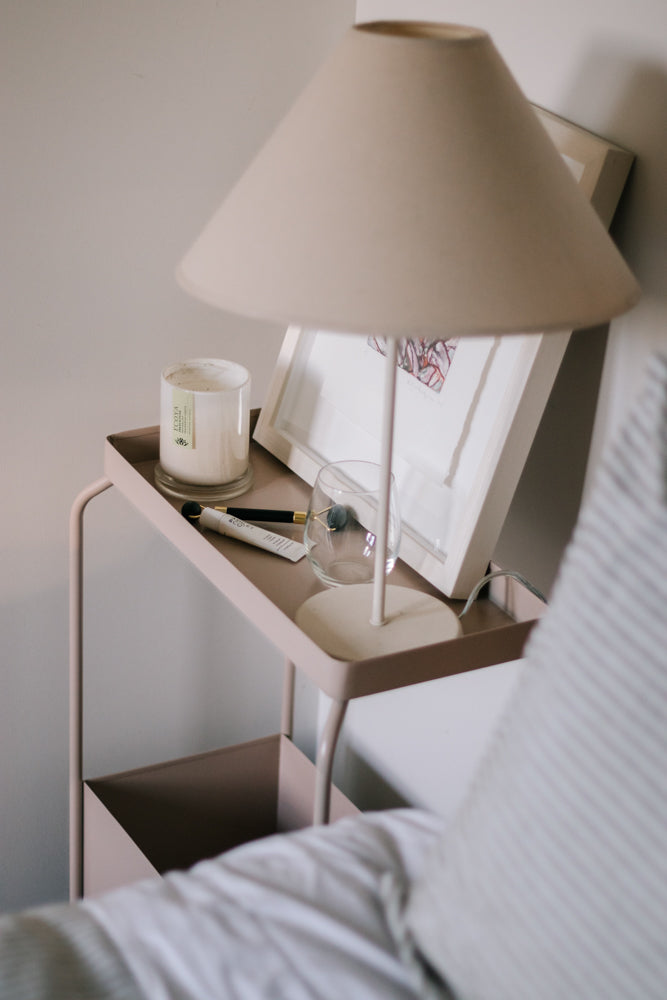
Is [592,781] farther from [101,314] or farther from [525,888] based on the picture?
[101,314]

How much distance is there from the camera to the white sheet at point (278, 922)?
524mm

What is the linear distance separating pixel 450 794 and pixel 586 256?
2.62ft

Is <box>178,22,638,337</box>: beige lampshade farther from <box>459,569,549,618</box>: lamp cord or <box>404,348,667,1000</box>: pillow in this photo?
<box>459,569,549,618</box>: lamp cord

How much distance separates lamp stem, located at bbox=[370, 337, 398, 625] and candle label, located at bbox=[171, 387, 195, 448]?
0.22 m

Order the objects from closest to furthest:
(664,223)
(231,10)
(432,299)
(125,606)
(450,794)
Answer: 1. (432,299)
2. (664,223)
3. (231,10)
4. (450,794)
5. (125,606)

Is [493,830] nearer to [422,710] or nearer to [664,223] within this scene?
[664,223]

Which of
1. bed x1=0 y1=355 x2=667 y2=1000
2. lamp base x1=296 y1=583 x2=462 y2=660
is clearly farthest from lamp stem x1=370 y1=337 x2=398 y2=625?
bed x1=0 y1=355 x2=667 y2=1000

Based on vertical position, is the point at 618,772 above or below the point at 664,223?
below

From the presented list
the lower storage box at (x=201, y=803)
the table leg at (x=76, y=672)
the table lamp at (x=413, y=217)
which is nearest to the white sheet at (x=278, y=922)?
the table lamp at (x=413, y=217)

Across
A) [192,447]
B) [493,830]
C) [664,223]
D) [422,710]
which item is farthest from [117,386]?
[493,830]

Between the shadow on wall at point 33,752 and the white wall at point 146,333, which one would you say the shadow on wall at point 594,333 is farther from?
the shadow on wall at point 33,752

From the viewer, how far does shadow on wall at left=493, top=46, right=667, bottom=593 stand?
83 centimetres

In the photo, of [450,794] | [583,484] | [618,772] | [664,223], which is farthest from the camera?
[450,794]

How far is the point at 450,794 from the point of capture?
1.27 m
